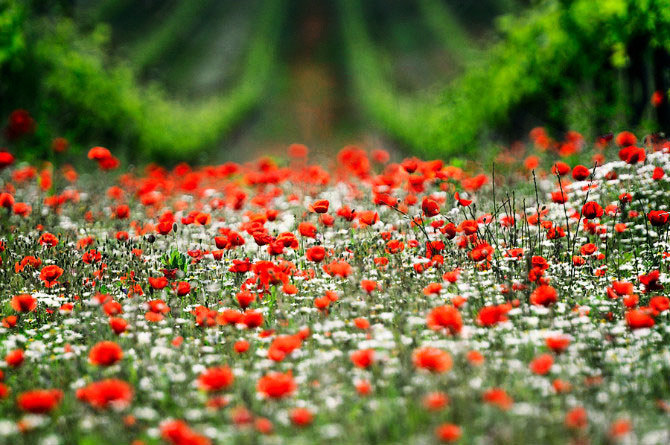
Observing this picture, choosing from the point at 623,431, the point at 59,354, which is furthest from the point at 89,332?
the point at 623,431

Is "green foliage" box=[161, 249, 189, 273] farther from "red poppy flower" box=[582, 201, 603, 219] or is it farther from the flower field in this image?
"red poppy flower" box=[582, 201, 603, 219]

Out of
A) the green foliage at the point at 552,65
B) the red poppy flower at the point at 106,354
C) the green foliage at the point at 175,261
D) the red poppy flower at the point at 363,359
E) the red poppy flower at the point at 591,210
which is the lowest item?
the red poppy flower at the point at 363,359

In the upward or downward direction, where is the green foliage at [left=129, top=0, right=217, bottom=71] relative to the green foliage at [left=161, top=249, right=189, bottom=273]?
upward

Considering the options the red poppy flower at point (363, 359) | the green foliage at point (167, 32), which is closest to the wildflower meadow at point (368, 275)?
the red poppy flower at point (363, 359)

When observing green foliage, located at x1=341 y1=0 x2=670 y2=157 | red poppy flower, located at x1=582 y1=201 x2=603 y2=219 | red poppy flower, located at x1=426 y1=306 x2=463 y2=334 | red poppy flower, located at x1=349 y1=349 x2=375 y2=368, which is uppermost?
green foliage, located at x1=341 y1=0 x2=670 y2=157

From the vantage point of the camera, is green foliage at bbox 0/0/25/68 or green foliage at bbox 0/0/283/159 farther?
green foliage at bbox 0/0/283/159

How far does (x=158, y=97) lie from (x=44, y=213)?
1385cm

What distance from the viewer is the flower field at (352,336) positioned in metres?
2.38

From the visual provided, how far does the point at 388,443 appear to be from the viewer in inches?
92.4

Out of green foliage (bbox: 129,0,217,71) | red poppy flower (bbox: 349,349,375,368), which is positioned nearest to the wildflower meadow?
red poppy flower (bbox: 349,349,375,368)

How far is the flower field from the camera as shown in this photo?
2.38 meters

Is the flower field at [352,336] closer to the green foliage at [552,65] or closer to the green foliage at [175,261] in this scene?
the green foliage at [175,261]

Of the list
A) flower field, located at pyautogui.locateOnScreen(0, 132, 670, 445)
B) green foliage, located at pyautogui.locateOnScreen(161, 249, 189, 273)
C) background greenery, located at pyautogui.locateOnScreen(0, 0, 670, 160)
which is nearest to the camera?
flower field, located at pyautogui.locateOnScreen(0, 132, 670, 445)

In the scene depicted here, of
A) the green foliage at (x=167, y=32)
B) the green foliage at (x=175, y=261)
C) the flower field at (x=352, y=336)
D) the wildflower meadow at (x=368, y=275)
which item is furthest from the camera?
the green foliage at (x=167, y=32)
